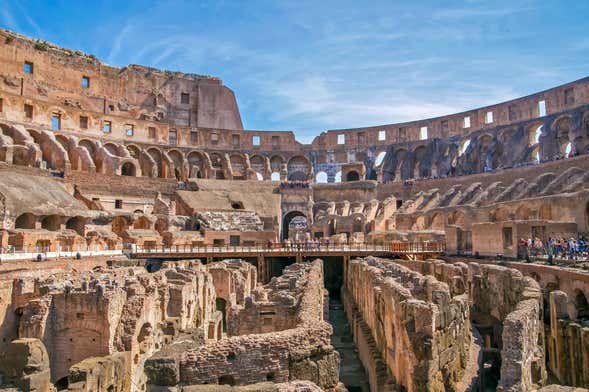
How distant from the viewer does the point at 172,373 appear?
257 inches

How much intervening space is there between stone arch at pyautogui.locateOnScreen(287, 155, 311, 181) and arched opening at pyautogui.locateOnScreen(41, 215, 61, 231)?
109 ft

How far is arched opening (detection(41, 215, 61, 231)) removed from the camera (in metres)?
32.7

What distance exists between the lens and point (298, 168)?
62594 mm

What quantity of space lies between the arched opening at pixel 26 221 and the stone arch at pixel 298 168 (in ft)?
116

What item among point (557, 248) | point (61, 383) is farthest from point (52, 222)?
point (557, 248)

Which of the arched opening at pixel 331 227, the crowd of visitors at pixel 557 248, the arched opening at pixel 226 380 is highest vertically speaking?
the arched opening at pixel 331 227

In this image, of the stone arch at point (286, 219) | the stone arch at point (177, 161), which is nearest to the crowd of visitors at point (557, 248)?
the stone arch at point (286, 219)

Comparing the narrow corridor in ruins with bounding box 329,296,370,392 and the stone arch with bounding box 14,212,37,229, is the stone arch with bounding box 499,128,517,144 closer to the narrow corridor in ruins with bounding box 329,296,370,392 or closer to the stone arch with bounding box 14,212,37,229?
the narrow corridor in ruins with bounding box 329,296,370,392

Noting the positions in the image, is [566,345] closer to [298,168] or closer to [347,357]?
[347,357]

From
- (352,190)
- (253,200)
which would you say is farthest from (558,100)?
(253,200)

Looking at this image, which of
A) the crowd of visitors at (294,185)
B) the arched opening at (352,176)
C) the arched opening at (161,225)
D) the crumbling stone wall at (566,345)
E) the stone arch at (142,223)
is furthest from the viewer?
the arched opening at (352,176)

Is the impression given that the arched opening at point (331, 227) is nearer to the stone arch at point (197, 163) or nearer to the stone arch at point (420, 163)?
the stone arch at point (420, 163)

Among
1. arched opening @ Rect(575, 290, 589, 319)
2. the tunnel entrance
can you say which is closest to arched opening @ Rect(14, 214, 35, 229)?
the tunnel entrance

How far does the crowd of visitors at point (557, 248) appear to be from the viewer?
20.1 meters
